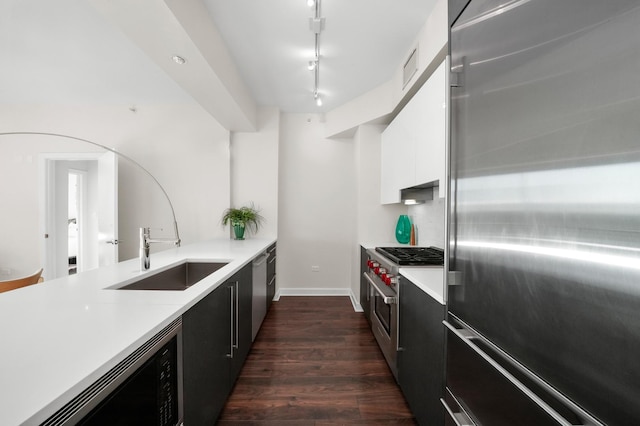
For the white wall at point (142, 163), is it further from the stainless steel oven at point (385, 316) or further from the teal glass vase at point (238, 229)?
the stainless steel oven at point (385, 316)

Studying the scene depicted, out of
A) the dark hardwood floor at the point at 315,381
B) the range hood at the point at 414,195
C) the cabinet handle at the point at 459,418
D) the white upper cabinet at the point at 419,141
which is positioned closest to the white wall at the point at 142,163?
the dark hardwood floor at the point at 315,381

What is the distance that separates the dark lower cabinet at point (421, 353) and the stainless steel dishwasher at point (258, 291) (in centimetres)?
130

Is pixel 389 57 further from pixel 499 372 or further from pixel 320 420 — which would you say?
pixel 320 420

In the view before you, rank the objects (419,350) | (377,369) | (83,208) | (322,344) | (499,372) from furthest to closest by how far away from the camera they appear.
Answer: (83,208)
(322,344)
(377,369)
(419,350)
(499,372)

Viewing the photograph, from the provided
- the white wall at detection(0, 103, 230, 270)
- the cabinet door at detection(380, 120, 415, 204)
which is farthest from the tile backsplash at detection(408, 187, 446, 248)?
the white wall at detection(0, 103, 230, 270)

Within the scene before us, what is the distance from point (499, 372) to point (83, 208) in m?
6.69

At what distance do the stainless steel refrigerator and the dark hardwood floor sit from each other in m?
0.95

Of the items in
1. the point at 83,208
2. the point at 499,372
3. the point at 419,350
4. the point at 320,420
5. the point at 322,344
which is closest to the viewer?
the point at 499,372

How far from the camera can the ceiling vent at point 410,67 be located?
2.31 meters

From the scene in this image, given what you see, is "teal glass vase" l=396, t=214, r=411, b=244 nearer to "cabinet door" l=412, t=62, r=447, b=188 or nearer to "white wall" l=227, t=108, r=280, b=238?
→ "cabinet door" l=412, t=62, r=447, b=188

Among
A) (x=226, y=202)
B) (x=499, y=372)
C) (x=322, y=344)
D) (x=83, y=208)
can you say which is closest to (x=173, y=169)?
(x=226, y=202)

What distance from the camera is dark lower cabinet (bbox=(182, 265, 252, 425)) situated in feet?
3.82

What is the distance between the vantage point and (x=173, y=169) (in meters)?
3.94

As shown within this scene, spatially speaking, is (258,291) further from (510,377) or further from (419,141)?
(510,377)
